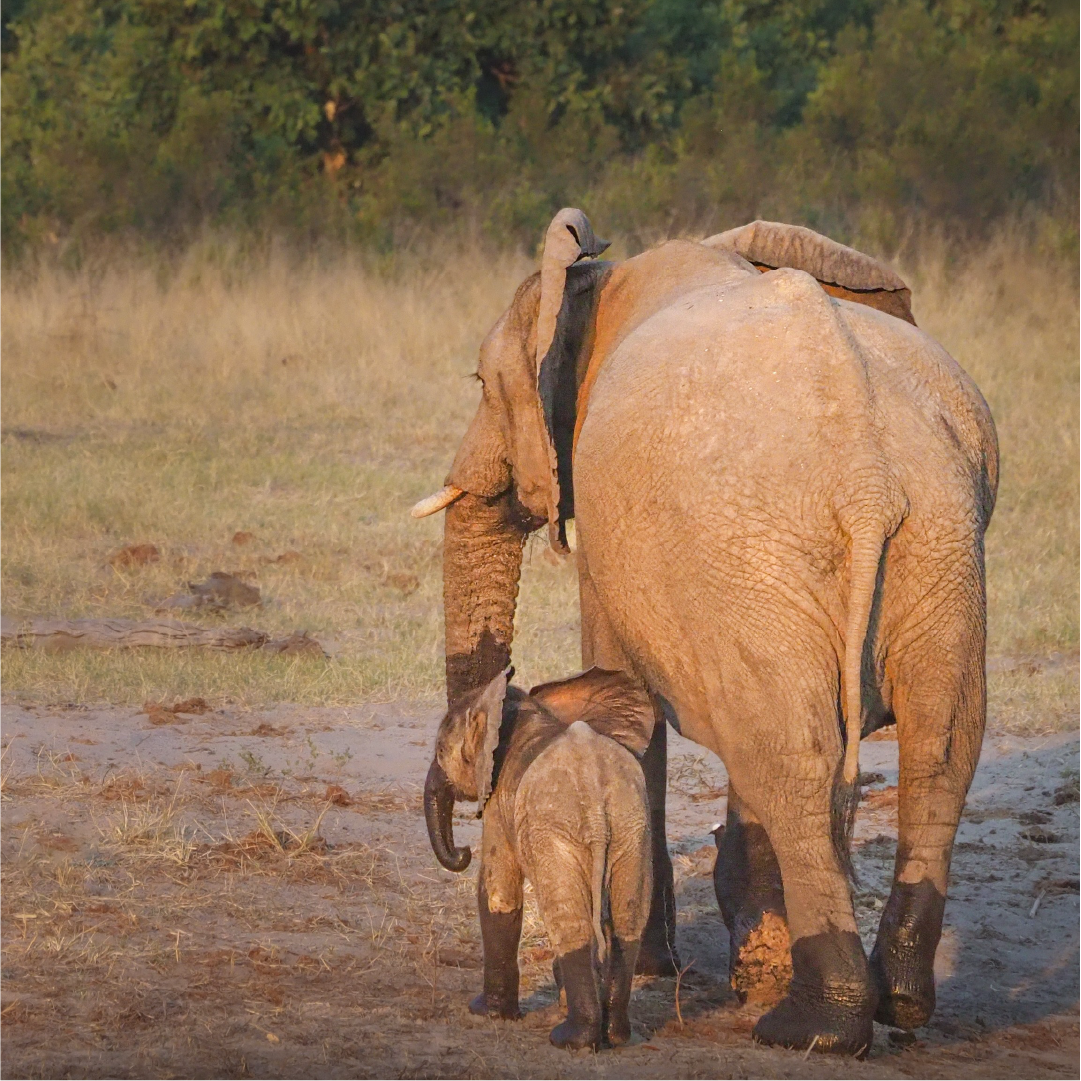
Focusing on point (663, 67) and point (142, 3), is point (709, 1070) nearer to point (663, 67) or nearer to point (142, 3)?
point (142, 3)

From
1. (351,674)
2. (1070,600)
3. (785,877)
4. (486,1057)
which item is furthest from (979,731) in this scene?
(1070,600)

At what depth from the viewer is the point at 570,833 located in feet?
11.5

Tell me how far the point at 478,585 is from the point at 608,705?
942 mm

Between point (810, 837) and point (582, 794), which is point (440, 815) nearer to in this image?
point (582, 794)

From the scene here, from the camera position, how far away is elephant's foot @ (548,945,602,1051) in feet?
11.3

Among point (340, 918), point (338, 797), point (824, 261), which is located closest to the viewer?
point (824, 261)

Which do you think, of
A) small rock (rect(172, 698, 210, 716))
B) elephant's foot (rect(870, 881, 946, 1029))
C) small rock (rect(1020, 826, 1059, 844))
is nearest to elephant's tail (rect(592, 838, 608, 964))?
elephant's foot (rect(870, 881, 946, 1029))

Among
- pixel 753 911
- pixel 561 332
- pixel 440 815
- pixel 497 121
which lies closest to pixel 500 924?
pixel 440 815

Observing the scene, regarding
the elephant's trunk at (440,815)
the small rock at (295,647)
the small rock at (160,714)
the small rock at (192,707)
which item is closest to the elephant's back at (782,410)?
the elephant's trunk at (440,815)

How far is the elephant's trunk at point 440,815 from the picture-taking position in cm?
402

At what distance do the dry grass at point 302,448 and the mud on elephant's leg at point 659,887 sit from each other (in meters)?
1.33

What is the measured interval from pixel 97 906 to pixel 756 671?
5.77 ft

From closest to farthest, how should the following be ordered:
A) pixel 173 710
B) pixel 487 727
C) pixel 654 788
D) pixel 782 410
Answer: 1. pixel 782 410
2. pixel 487 727
3. pixel 654 788
4. pixel 173 710

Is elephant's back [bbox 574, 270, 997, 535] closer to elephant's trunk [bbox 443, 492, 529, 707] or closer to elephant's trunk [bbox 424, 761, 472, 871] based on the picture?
elephant's trunk [bbox 424, 761, 472, 871]
